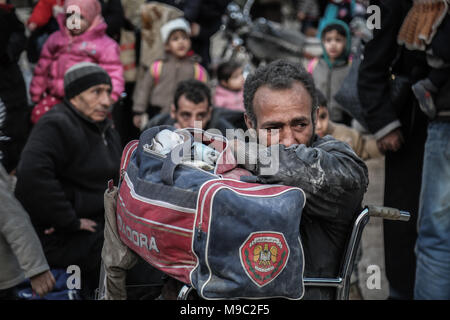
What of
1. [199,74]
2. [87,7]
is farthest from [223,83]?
[87,7]

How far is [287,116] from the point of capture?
85.8 inches

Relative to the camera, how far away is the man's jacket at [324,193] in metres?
1.89

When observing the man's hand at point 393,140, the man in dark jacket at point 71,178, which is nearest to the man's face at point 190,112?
the man in dark jacket at point 71,178

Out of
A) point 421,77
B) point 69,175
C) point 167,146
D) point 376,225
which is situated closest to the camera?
point 167,146

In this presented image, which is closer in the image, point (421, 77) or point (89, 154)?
point (421, 77)

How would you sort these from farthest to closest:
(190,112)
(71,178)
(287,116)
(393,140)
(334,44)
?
1. (334,44)
2. (190,112)
3. (71,178)
4. (393,140)
5. (287,116)

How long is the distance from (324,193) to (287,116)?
15.6 inches

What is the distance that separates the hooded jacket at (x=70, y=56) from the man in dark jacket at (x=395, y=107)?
252cm

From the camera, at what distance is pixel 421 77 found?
3469mm

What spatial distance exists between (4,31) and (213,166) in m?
3.48

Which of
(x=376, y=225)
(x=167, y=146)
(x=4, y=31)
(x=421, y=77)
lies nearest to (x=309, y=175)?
(x=167, y=146)

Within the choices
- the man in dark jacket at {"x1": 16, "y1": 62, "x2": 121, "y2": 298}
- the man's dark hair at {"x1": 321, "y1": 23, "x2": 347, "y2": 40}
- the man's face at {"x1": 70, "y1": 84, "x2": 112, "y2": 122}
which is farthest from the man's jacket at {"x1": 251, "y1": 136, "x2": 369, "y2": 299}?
the man's dark hair at {"x1": 321, "y1": 23, "x2": 347, "y2": 40}

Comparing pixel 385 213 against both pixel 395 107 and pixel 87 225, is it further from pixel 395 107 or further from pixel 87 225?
Answer: pixel 87 225
